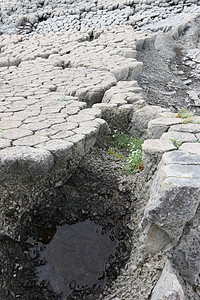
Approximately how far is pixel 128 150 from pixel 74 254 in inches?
55.5

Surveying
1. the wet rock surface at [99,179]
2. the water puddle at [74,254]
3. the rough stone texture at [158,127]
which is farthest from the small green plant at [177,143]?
the water puddle at [74,254]

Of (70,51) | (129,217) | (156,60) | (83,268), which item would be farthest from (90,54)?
(83,268)

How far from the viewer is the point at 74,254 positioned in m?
2.90

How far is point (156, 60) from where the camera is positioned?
7.02m

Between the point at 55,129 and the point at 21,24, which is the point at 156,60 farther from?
the point at 21,24

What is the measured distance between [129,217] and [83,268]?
665 mm

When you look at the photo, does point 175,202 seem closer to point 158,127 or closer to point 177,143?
point 177,143

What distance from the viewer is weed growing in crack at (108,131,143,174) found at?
331 cm

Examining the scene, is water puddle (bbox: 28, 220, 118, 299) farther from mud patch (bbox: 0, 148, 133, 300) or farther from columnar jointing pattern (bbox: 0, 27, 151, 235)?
columnar jointing pattern (bbox: 0, 27, 151, 235)

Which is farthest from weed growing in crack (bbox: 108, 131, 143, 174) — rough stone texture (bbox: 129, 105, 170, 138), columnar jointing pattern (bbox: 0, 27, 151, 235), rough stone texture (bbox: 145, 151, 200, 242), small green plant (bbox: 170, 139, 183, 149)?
rough stone texture (bbox: 145, 151, 200, 242)

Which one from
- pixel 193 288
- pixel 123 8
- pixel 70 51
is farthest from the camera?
pixel 123 8

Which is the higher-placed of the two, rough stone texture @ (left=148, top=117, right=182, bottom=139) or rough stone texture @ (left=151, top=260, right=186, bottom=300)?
rough stone texture @ (left=148, top=117, right=182, bottom=139)

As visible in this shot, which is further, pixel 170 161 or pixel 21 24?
pixel 21 24

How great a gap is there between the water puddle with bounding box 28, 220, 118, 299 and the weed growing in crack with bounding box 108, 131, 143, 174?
769mm
